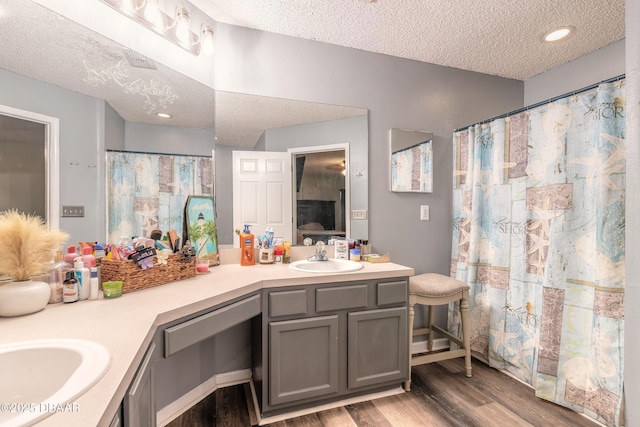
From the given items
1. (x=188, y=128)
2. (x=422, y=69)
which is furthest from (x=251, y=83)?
(x=422, y=69)

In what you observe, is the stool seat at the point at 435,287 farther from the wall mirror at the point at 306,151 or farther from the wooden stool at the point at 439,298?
the wall mirror at the point at 306,151

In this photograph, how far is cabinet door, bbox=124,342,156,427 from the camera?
722 mm

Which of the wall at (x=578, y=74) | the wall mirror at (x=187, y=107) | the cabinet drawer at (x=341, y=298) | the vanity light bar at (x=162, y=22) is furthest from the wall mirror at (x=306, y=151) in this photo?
the wall at (x=578, y=74)

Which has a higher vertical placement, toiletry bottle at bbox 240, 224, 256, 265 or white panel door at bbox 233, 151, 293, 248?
white panel door at bbox 233, 151, 293, 248

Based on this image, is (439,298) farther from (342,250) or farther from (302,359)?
(302,359)

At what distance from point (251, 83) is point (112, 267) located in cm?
143

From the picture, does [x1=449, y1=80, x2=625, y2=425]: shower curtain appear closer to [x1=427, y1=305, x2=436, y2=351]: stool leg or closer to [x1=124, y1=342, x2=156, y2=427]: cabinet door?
[x1=427, y1=305, x2=436, y2=351]: stool leg

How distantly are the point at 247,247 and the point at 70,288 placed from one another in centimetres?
94

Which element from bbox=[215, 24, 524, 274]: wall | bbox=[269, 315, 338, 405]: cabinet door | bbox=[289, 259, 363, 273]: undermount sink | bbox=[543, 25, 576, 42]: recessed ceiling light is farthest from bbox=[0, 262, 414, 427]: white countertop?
bbox=[543, 25, 576, 42]: recessed ceiling light

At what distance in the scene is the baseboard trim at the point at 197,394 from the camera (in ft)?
5.45

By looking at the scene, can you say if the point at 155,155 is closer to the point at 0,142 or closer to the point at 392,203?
the point at 0,142

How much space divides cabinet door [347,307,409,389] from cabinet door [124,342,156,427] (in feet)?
3.51

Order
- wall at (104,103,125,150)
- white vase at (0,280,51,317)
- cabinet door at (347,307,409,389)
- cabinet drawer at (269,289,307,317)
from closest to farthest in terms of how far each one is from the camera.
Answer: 1. white vase at (0,280,51,317)
2. wall at (104,103,125,150)
3. cabinet drawer at (269,289,307,317)
4. cabinet door at (347,307,409,389)

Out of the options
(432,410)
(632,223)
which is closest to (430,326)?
(432,410)
